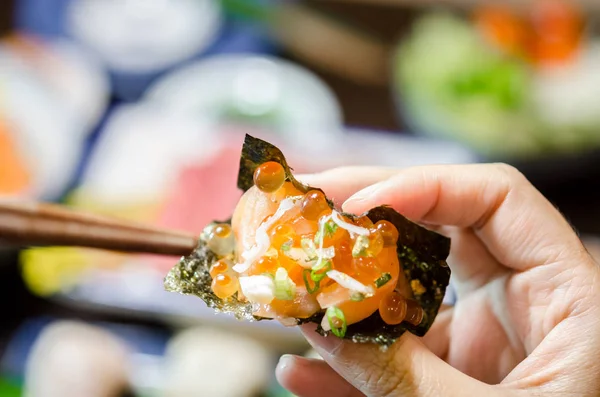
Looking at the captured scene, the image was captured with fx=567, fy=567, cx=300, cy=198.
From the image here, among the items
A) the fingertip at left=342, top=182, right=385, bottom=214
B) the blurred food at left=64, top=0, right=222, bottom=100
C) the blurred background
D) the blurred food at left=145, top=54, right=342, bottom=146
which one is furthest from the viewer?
the blurred food at left=64, top=0, right=222, bottom=100

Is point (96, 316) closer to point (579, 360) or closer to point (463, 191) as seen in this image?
point (463, 191)

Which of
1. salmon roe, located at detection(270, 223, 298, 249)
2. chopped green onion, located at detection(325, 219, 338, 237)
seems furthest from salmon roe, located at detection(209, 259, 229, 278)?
chopped green onion, located at detection(325, 219, 338, 237)

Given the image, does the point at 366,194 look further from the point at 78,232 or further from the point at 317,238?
the point at 78,232

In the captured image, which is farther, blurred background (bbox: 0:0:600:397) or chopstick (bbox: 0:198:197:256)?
blurred background (bbox: 0:0:600:397)

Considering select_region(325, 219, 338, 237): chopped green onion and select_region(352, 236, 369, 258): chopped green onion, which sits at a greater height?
select_region(325, 219, 338, 237): chopped green onion

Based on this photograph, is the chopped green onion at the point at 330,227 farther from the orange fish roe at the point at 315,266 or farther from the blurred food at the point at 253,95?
the blurred food at the point at 253,95

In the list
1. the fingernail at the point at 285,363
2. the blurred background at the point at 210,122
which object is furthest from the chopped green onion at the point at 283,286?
the blurred background at the point at 210,122

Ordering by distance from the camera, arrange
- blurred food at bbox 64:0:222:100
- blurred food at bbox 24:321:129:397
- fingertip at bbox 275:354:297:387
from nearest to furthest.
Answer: fingertip at bbox 275:354:297:387, blurred food at bbox 24:321:129:397, blurred food at bbox 64:0:222:100

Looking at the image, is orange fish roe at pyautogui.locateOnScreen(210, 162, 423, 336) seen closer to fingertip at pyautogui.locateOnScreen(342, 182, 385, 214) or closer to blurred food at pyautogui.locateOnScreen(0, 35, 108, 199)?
fingertip at pyautogui.locateOnScreen(342, 182, 385, 214)

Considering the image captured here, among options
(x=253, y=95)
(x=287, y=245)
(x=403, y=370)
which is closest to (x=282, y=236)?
(x=287, y=245)

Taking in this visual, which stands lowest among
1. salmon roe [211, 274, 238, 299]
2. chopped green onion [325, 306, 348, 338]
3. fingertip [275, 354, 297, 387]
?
fingertip [275, 354, 297, 387]
